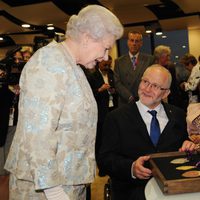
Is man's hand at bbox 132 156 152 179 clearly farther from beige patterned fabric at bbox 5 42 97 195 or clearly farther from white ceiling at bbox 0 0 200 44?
white ceiling at bbox 0 0 200 44

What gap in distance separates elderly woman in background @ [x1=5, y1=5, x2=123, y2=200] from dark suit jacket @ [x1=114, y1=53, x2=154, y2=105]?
78.9 inches

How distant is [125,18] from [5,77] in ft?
17.6

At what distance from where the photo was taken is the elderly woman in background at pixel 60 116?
1.09m

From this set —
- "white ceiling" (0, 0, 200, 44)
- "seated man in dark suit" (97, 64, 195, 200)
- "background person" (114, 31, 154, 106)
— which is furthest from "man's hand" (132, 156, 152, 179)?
"white ceiling" (0, 0, 200, 44)

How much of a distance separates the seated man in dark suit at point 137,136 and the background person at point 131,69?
1136mm

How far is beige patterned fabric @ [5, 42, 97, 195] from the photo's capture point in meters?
1.09

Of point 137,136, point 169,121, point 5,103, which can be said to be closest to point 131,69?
point 5,103

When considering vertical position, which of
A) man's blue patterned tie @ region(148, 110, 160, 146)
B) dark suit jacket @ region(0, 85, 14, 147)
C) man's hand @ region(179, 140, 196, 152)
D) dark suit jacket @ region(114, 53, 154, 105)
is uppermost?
dark suit jacket @ region(114, 53, 154, 105)

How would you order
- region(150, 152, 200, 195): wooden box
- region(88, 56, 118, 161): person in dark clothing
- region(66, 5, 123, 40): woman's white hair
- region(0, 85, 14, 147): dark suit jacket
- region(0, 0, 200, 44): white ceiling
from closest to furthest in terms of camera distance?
region(150, 152, 200, 195): wooden box → region(66, 5, 123, 40): woman's white hair → region(0, 85, 14, 147): dark suit jacket → region(88, 56, 118, 161): person in dark clothing → region(0, 0, 200, 44): white ceiling

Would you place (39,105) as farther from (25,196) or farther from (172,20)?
(172,20)

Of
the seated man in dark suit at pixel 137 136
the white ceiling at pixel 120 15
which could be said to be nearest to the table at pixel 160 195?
the seated man in dark suit at pixel 137 136

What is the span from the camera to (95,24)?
3.92 feet

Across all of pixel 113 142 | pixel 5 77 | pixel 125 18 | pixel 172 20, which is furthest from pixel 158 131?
pixel 172 20

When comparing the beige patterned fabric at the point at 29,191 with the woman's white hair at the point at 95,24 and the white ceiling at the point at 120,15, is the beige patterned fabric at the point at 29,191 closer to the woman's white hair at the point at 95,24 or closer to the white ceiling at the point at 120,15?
the woman's white hair at the point at 95,24
